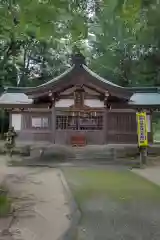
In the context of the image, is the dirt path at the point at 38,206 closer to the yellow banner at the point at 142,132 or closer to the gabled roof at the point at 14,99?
the yellow banner at the point at 142,132

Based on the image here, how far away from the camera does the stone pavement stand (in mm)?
11125

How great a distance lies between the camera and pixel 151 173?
12.6 metres

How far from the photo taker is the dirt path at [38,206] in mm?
5469

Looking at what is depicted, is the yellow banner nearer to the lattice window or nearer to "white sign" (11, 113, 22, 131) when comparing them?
the lattice window

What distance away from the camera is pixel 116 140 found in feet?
61.6

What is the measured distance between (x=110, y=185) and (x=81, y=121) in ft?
30.0

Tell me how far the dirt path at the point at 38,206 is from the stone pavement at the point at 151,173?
3.16 metres

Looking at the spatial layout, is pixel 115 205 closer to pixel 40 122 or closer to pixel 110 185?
pixel 110 185

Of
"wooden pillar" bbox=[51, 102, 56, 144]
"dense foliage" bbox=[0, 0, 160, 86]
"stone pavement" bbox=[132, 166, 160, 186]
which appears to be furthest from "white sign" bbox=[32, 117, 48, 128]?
"stone pavement" bbox=[132, 166, 160, 186]

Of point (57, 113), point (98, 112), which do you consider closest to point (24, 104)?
point (57, 113)

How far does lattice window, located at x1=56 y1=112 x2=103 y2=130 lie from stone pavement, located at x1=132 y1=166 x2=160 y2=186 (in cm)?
530

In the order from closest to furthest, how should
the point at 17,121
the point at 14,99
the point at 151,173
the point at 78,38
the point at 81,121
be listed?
the point at 78,38, the point at 151,173, the point at 81,121, the point at 17,121, the point at 14,99

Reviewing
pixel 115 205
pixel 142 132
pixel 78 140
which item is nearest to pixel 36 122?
pixel 78 140

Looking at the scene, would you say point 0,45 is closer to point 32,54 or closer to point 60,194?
point 32,54
